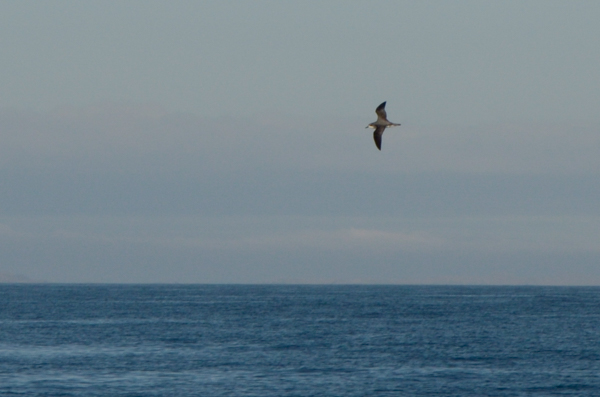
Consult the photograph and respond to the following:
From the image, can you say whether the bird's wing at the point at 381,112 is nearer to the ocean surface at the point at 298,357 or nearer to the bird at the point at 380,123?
the bird at the point at 380,123

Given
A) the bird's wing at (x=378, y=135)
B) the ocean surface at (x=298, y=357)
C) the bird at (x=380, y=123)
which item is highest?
the bird at (x=380, y=123)

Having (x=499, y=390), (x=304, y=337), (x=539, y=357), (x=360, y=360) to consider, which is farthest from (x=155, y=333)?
(x=499, y=390)

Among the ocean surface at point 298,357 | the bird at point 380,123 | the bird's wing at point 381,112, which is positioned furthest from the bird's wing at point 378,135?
the ocean surface at point 298,357

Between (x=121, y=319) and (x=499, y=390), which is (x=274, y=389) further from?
(x=121, y=319)

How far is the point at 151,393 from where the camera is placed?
185ft

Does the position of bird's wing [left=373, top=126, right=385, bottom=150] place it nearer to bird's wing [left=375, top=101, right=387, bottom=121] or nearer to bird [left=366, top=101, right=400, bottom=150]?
bird [left=366, top=101, right=400, bottom=150]

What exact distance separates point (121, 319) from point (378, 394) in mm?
72796

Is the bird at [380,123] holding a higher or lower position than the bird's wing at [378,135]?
higher

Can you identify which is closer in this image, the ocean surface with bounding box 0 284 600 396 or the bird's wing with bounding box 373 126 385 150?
the bird's wing with bounding box 373 126 385 150

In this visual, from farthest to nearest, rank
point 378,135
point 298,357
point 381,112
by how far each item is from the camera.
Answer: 1. point 298,357
2. point 381,112
3. point 378,135

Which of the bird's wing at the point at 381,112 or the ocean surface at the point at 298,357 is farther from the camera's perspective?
the ocean surface at the point at 298,357

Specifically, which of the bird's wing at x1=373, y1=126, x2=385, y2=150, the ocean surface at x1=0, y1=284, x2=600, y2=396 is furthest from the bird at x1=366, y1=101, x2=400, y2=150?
the ocean surface at x1=0, y1=284, x2=600, y2=396

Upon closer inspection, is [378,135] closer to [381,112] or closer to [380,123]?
[380,123]

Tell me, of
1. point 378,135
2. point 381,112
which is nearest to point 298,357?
point 381,112
